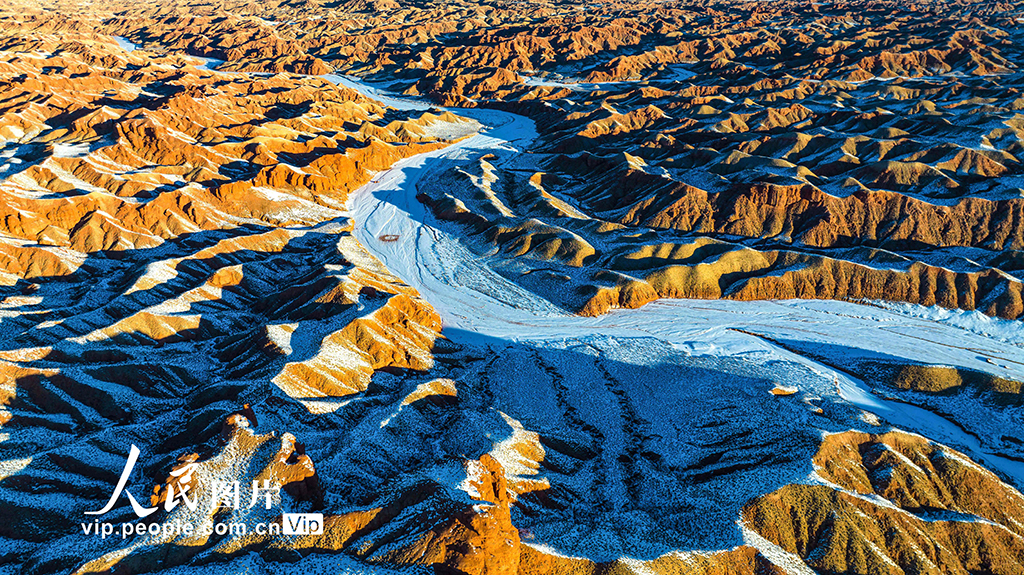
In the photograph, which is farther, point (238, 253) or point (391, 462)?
point (238, 253)

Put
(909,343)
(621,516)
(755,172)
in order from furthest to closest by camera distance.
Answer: (755,172) → (909,343) → (621,516)

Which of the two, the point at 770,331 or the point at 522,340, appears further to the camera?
the point at 770,331

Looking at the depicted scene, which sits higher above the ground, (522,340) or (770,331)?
(770,331)

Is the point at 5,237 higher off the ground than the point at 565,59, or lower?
lower

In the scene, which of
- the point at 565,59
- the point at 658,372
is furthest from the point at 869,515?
the point at 565,59

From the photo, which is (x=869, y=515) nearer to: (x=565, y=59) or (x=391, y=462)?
(x=391, y=462)

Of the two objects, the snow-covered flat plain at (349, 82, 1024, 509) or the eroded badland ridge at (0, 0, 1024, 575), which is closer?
the eroded badland ridge at (0, 0, 1024, 575)

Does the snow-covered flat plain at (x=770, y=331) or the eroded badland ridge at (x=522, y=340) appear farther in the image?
the snow-covered flat plain at (x=770, y=331)

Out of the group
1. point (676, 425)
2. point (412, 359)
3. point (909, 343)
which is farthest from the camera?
point (909, 343)
